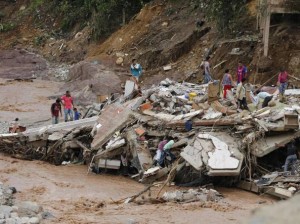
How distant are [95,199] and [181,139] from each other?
2.60m

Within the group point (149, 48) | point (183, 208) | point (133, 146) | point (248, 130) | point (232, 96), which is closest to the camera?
point (183, 208)

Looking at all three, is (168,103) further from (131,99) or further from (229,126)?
(229,126)

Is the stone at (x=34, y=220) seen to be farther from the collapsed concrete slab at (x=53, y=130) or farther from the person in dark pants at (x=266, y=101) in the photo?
the person in dark pants at (x=266, y=101)

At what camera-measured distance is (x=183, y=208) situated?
454 inches

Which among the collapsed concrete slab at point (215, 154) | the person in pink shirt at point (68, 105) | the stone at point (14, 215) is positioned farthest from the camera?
the person in pink shirt at point (68, 105)

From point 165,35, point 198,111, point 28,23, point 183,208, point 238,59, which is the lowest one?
point 183,208

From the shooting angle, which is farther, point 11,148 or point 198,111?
point 11,148

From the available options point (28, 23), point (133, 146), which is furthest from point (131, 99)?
point (28, 23)

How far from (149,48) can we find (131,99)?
10067 millimetres

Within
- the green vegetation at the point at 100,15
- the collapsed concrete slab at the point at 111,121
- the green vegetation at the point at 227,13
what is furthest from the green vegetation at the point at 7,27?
the collapsed concrete slab at the point at 111,121

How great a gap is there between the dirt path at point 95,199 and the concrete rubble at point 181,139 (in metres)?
0.45

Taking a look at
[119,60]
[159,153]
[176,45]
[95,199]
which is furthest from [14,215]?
[119,60]

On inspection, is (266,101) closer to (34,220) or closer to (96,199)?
(96,199)

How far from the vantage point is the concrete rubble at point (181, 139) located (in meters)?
13.0
